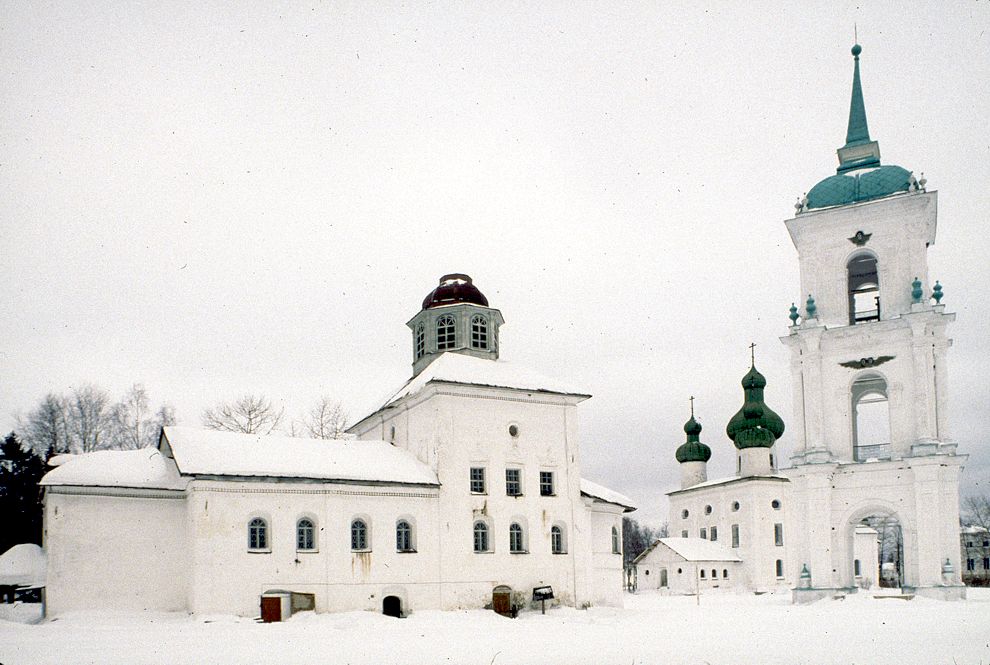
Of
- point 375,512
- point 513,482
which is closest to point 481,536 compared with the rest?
point 513,482

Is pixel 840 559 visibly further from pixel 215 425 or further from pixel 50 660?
pixel 215 425

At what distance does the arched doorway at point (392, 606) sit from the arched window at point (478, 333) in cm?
1117

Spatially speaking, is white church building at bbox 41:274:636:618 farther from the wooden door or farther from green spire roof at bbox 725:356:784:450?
green spire roof at bbox 725:356:784:450

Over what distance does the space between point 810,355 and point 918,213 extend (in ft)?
20.7

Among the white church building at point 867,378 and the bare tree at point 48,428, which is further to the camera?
the bare tree at point 48,428

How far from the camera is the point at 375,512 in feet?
105

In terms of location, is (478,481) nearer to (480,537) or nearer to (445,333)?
(480,537)

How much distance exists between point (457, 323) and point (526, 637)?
17.4m

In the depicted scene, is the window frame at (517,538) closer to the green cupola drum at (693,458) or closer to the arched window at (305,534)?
the arched window at (305,534)

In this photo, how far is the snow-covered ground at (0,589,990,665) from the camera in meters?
19.1

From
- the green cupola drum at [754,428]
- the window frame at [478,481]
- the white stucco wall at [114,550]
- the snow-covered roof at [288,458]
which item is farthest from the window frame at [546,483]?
the green cupola drum at [754,428]

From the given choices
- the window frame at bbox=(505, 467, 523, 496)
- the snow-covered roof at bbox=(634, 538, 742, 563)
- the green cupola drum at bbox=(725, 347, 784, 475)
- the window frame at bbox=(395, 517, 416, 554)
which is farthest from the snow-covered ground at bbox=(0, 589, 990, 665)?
the green cupola drum at bbox=(725, 347, 784, 475)

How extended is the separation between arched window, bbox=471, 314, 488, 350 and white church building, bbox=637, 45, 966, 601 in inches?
471

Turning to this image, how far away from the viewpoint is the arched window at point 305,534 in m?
30.7
